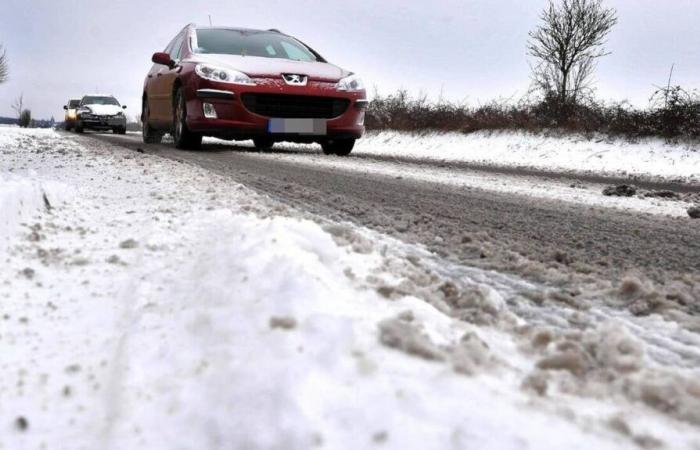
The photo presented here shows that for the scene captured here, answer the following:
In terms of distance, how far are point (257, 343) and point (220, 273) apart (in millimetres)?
544

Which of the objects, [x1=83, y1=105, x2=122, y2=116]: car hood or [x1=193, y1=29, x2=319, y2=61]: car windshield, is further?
[x1=83, y1=105, x2=122, y2=116]: car hood

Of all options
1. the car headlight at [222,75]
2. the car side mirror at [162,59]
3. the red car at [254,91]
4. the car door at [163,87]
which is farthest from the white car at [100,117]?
the car headlight at [222,75]

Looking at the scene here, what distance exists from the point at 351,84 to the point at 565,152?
588 centimetres

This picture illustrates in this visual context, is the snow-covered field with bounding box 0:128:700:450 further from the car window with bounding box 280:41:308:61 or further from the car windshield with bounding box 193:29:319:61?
the car window with bounding box 280:41:308:61

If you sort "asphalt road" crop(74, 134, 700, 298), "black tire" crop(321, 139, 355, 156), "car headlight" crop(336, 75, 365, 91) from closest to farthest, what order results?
"asphalt road" crop(74, 134, 700, 298) < "car headlight" crop(336, 75, 365, 91) < "black tire" crop(321, 139, 355, 156)

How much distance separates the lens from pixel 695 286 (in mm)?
1867

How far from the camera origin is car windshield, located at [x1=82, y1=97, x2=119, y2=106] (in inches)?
934

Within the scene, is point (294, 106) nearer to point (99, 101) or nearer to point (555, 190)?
point (555, 190)

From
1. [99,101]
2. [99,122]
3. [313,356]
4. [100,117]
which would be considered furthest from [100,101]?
[313,356]

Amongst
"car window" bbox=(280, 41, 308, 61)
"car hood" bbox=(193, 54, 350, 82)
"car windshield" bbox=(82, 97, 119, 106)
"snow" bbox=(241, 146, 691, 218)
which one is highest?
"car windshield" bbox=(82, 97, 119, 106)

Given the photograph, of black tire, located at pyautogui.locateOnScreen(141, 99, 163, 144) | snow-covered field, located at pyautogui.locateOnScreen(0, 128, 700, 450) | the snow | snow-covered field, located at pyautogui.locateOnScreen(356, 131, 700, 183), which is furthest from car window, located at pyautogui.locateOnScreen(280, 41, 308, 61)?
snow-covered field, located at pyautogui.locateOnScreen(0, 128, 700, 450)

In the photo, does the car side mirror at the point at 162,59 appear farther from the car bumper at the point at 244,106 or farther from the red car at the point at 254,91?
the car bumper at the point at 244,106

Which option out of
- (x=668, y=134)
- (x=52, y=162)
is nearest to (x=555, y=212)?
(x=52, y=162)

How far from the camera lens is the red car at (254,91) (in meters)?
6.92
